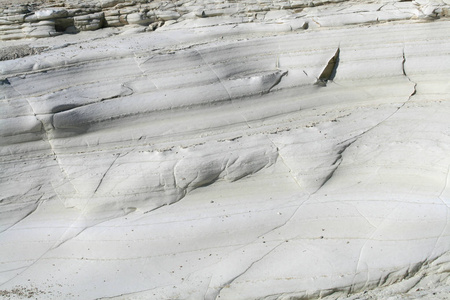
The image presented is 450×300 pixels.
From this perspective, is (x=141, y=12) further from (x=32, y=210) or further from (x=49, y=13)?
(x=32, y=210)

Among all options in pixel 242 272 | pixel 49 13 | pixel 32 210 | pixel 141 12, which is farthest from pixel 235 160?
pixel 49 13

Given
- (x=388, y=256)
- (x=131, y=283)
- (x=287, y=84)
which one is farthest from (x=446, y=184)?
(x=131, y=283)

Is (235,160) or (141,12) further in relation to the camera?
(141,12)

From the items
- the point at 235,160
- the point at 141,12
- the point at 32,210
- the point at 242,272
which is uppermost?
the point at 141,12

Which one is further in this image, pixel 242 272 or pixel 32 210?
pixel 32 210

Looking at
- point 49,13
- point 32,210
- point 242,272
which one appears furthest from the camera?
point 49,13

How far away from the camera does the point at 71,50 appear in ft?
15.4

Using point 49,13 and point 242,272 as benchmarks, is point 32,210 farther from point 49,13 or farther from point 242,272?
point 49,13

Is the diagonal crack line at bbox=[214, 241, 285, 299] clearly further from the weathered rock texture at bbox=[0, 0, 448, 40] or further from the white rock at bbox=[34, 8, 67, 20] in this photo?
the white rock at bbox=[34, 8, 67, 20]

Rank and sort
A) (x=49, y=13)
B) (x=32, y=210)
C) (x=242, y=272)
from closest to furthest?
(x=242, y=272) → (x=32, y=210) → (x=49, y=13)

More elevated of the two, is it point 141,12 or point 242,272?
point 141,12

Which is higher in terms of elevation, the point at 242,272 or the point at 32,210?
the point at 32,210

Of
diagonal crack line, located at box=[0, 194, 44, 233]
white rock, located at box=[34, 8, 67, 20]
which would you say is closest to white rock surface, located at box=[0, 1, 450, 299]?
diagonal crack line, located at box=[0, 194, 44, 233]

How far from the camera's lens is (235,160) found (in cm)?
411
